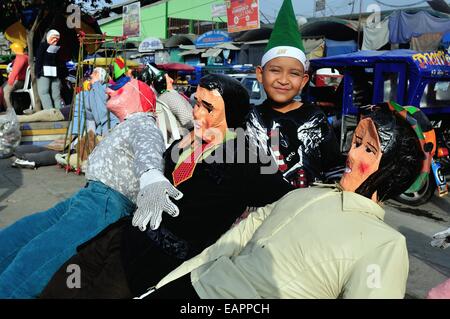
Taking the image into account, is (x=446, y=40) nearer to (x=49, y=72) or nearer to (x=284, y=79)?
(x=49, y=72)

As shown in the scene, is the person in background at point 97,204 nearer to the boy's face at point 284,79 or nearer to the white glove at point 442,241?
the boy's face at point 284,79

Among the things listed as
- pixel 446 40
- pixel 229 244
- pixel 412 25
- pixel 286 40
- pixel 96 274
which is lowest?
pixel 96 274

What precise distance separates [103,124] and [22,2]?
340cm

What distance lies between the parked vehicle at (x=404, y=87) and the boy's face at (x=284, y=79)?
3411 mm

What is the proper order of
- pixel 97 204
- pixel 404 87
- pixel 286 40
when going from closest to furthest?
pixel 97 204 < pixel 286 40 < pixel 404 87

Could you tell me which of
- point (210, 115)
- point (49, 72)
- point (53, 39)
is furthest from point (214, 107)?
point (49, 72)

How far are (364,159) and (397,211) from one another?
424cm

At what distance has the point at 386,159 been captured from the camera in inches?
59.9

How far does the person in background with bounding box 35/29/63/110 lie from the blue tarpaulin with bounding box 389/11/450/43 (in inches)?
434

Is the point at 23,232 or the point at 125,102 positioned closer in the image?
the point at 23,232

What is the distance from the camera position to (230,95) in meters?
2.09

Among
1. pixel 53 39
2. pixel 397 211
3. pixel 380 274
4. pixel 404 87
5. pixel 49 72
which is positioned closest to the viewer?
pixel 380 274

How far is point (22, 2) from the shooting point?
8070 millimetres

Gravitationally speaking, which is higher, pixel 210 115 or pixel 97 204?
pixel 210 115
